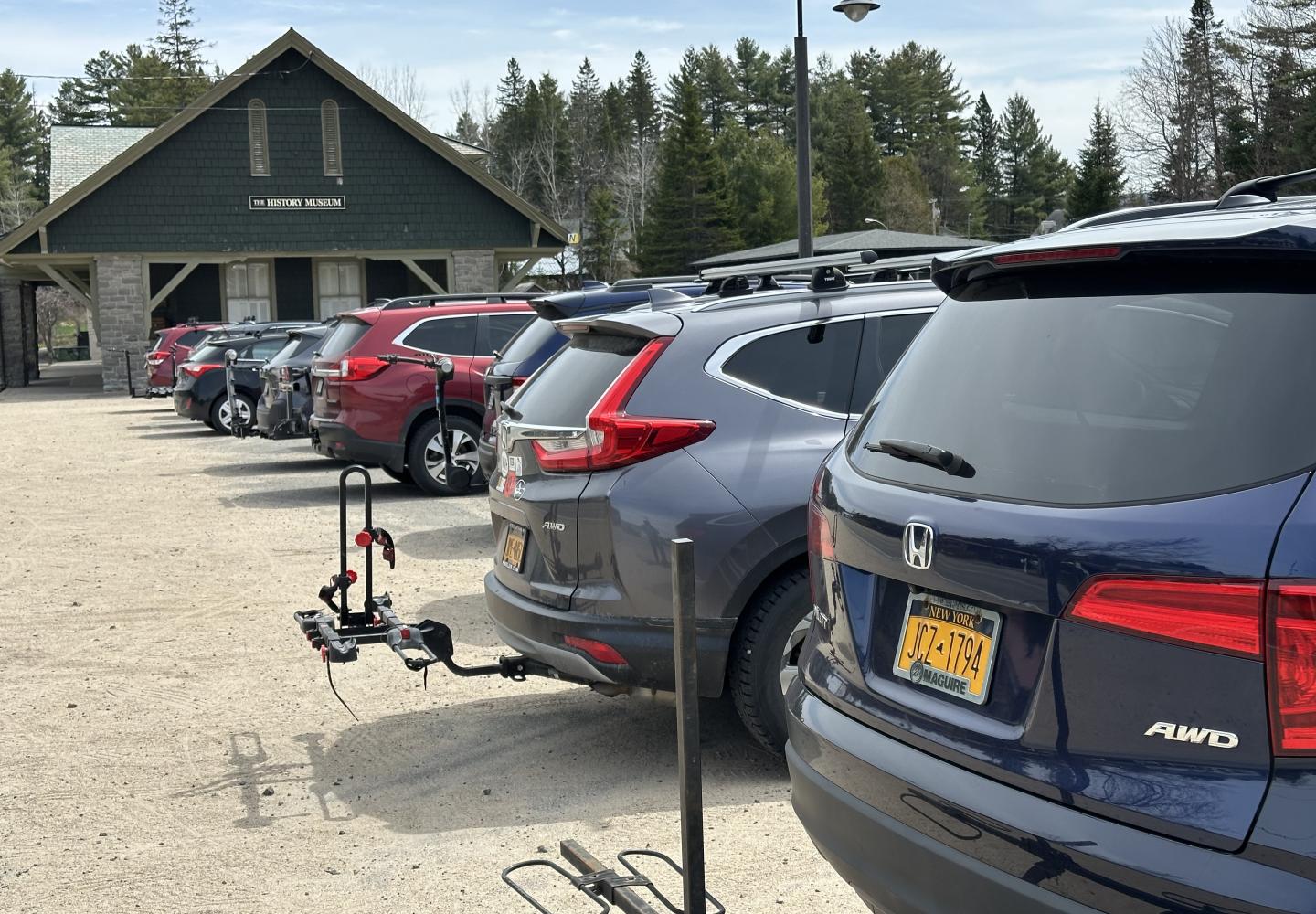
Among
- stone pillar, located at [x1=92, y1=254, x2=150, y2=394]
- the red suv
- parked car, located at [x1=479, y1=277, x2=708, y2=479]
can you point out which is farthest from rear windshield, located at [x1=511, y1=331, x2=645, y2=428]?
stone pillar, located at [x1=92, y1=254, x2=150, y2=394]

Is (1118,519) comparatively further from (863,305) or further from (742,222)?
(742,222)

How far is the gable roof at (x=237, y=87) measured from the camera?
39.7 meters

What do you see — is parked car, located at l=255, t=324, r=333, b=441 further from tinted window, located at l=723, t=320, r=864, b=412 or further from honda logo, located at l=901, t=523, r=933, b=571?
honda logo, located at l=901, t=523, r=933, b=571

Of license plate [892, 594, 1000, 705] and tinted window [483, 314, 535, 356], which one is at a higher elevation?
tinted window [483, 314, 535, 356]

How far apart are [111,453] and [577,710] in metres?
16.6

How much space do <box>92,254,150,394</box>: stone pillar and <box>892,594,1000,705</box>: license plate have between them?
4096 cm

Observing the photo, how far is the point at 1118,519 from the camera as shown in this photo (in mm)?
2541

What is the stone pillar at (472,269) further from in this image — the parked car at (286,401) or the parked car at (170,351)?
the parked car at (286,401)

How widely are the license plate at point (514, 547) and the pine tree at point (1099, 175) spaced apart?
62847 millimetres

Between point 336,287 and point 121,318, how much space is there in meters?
6.45

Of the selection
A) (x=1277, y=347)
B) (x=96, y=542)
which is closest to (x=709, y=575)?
(x=1277, y=347)

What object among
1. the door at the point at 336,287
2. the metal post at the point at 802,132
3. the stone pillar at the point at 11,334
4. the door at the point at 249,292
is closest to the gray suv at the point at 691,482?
the metal post at the point at 802,132

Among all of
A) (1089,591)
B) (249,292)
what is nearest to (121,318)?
(249,292)

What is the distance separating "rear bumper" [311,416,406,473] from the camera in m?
14.3
